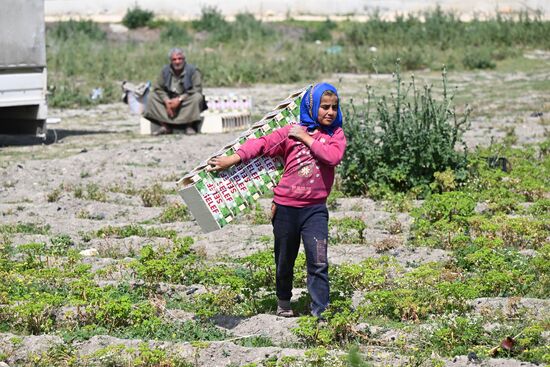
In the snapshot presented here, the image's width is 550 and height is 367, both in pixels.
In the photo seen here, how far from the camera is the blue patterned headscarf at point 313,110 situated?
6.32 meters

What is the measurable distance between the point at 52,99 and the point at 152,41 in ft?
31.3

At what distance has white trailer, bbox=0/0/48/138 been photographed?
14.0m

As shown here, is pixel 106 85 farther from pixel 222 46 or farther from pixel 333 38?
pixel 333 38

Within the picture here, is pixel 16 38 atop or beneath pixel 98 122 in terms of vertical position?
atop

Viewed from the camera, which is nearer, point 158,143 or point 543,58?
point 158,143

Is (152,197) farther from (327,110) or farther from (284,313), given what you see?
(327,110)

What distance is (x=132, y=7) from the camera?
3362 centimetres

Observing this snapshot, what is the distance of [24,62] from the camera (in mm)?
14242

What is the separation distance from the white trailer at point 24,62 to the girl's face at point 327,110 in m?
8.41

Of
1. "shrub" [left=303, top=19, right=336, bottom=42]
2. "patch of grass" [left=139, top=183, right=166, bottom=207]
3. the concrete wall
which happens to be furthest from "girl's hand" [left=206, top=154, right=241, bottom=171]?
the concrete wall

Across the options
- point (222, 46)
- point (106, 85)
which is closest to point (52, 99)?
point (106, 85)

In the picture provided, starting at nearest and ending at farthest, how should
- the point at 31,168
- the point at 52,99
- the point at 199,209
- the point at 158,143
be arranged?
the point at 199,209
the point at 31,168
the point at 158,143
the point at 52,99

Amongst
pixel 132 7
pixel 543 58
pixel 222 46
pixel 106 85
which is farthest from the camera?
pixel 132 7

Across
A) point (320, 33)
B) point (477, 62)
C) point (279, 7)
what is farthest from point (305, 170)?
point (279, 7)
